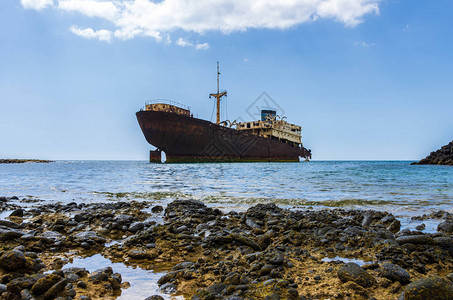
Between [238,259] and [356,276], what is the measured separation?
4.06 feet

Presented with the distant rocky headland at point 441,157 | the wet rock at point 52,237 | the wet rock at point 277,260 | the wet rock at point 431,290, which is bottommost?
the wet rock at point 52,237

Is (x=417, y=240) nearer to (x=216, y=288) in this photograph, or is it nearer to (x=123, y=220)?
(x=216, y=288)

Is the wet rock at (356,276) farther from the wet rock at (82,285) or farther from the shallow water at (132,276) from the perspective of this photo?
the wet rock at (82,285)

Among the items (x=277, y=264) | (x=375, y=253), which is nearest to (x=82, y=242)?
(x=277, y=264)

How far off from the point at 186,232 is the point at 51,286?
210 centimetres

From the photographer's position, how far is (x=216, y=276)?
2672 millimetres

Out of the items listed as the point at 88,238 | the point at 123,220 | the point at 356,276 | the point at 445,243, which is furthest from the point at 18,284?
the point at 445,243

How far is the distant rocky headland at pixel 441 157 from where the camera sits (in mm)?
42469

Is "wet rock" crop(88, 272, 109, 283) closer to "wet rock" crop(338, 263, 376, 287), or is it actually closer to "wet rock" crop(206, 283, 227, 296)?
"wet rock" crop(206, 283, 227, 296)

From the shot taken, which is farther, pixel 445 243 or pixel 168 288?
pixel 445 243

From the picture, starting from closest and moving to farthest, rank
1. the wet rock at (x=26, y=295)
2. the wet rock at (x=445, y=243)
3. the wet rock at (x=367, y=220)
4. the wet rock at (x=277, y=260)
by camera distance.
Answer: the wet rock at (x=26, y=295)
the wet rock at (x=277, y=260)
the wet rock at (x=445, y=243)
the wet rock at (x=367, y=220)

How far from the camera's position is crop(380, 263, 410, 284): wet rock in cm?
251

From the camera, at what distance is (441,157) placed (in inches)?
1768

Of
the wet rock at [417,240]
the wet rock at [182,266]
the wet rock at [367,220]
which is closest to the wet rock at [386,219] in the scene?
the wet rock at [367,220]
